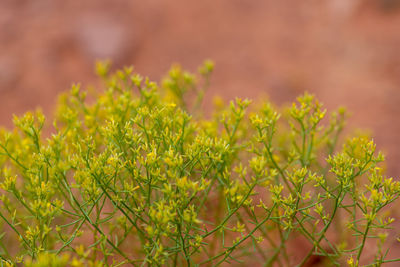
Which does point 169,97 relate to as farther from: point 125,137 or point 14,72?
point 14,72

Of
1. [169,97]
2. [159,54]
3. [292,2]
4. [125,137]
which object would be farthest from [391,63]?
[125,137]

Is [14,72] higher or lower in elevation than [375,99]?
higher

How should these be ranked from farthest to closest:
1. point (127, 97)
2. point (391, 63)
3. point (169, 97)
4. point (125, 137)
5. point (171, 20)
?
1. point (171, 20)
2. point (391, 63)
3. point (169, 97)
4. point (127, 97)
5. point (125, 137)

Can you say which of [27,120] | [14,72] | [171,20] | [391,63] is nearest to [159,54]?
[171,20]

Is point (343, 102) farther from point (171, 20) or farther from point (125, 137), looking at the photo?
point (125, 137)

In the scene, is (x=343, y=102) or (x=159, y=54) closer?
(x=343, y=102)

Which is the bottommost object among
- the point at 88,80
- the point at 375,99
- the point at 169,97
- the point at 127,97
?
the point at 127,97

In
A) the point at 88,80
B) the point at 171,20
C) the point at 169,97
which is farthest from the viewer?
the point at 171,20
